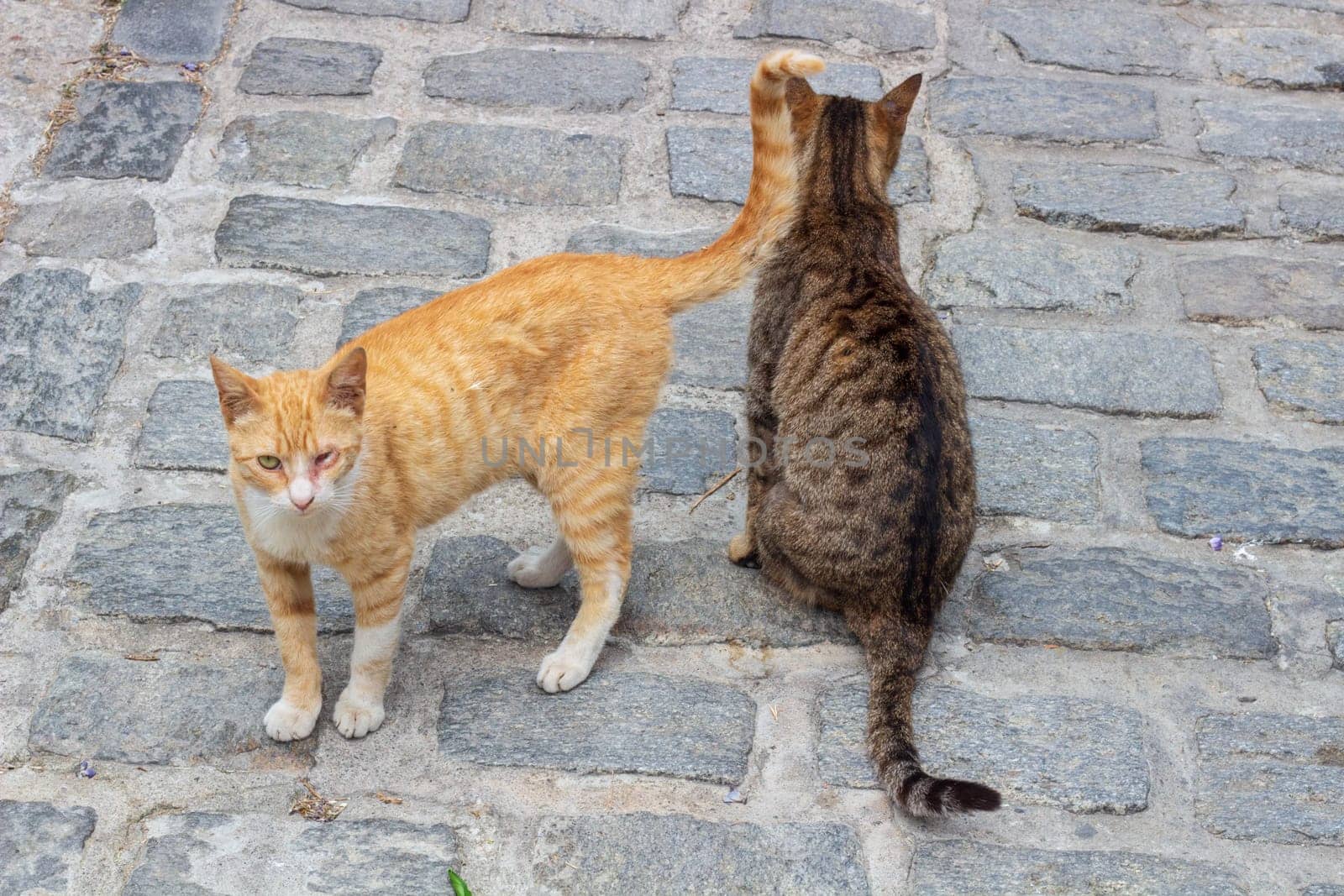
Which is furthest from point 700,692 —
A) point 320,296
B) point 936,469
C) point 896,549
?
point 320,296

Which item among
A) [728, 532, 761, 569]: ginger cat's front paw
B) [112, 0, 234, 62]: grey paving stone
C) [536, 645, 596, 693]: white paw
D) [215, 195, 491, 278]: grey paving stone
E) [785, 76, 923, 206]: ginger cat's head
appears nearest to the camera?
[536, 645, 596, 693]: white paw

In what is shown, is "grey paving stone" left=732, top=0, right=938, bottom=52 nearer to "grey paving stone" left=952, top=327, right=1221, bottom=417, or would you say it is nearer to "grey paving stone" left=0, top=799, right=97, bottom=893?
"grey paving stone" left=952, top=327, right=1221, bottom=417

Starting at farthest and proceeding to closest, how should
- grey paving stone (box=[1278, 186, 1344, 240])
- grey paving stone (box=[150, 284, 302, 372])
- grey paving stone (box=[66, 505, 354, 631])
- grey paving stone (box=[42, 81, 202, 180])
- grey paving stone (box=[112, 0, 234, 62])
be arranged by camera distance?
grey paving stone (box=[112, 0, 234, 62]), grey paving stone (box=[1278, 186, 1344, 240]), grey paving stone (box=[42, 81, 202, 180]), grey paving stone (box=[150, 284, 302, 372]), grey paving stone (box=[66, 505, 354, 631])

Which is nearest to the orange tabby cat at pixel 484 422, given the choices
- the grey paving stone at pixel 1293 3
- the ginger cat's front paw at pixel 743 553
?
the ginger cat's front paw at pixel 743 553

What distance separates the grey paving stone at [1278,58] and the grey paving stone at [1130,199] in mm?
813

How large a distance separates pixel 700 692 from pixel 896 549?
0.61 m

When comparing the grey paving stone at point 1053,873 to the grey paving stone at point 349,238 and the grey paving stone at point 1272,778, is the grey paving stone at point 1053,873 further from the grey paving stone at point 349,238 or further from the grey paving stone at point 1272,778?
the grey paving stone at point 349,238

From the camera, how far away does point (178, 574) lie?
11.7ft

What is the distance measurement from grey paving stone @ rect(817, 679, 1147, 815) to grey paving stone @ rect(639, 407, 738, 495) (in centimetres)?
89

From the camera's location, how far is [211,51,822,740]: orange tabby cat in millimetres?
3043

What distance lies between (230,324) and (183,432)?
46cm

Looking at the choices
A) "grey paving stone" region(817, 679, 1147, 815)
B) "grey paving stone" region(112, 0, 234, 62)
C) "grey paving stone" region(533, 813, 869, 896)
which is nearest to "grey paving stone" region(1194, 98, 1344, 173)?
"grey paving stone" region(817, 679, 1147, 815)

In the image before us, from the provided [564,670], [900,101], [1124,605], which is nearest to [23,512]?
[564,670]

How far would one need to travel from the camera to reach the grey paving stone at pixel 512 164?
4797 millimetres
